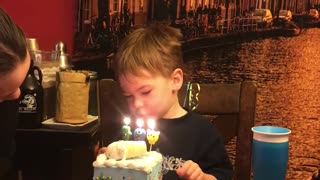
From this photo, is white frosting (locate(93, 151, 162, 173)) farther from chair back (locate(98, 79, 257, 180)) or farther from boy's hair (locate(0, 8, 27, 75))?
chair back (locate(98, 79, 257, 180))

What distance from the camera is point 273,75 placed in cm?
227

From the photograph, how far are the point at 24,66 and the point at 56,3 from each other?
148 centimetres

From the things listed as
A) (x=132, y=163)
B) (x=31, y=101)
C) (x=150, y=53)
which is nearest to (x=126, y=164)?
(x=132, y=163)

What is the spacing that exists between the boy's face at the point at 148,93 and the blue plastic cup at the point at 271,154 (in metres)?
0.31

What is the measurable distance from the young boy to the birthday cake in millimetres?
264

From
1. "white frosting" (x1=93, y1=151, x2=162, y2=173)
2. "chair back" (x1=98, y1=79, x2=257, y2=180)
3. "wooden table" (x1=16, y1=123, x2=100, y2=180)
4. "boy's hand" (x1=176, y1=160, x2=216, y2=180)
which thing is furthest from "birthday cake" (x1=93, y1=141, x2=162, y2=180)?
"wooden table" (x1=16, y1=123, x2=100, y2=180)

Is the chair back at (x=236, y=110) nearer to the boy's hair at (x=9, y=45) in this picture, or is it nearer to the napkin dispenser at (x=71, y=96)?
the napkin dispenser at (x=71, y=96)

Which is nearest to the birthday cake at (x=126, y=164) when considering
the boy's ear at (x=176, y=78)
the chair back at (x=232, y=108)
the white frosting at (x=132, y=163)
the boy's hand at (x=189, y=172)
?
the white frosting at (x=132, y=163)

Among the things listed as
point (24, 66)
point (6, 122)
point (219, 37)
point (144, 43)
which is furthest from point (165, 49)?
point (219, 37)

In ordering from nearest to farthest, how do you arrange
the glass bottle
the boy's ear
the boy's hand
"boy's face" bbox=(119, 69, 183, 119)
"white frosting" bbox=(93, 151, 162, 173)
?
1. "white frosting" bbox=(93, 151, 162, 173)
2. the boy's hand
3. "boy's face" bbox=(119, 69, 183, 119)
4. the boy's ear
5. the glass bottle

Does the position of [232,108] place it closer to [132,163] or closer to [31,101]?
[132,163]

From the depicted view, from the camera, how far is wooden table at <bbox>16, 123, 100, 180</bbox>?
2.01 meters

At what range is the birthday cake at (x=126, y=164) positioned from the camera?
979 millimetres

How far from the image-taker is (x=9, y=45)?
1.00 metres
